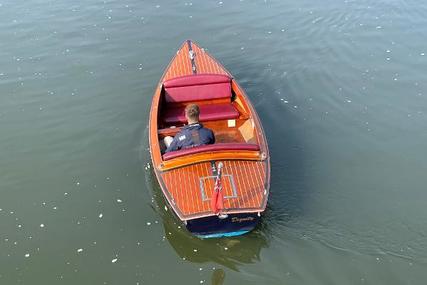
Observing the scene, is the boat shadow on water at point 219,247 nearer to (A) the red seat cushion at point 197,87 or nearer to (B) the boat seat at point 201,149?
(B) the boat seat at point 201,149

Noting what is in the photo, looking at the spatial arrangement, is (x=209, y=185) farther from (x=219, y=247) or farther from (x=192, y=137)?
(x=219, y=247)

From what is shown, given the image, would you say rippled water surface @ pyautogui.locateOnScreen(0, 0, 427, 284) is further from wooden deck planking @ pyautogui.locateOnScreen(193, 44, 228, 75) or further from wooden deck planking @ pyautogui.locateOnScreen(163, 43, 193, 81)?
wooden deck planking @ pyautogui.locateOnScreen(193, 44, 228, 75)

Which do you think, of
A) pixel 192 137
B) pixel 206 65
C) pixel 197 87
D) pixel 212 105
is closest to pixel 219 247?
pixel 192 137

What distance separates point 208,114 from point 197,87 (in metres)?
0.81

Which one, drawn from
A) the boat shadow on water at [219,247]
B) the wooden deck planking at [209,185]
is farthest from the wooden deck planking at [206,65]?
the boat shadow on water at [219,247]

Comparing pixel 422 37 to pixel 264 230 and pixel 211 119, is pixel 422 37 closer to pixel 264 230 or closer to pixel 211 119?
pixel 211 119

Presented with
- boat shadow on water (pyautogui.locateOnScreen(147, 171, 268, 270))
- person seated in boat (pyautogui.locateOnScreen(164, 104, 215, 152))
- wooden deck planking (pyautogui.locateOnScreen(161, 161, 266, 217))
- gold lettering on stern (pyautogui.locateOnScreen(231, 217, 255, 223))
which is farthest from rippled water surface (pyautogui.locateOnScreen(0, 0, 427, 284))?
person seated in boat (pyautogui.locateOnScreen(164, 104, 215, 152))

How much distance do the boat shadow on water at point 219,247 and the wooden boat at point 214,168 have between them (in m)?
0.28

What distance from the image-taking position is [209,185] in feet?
26.7

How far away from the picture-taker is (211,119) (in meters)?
10.5

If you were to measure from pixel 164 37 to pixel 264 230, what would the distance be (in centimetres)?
954

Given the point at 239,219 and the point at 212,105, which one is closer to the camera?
the point at 239,219

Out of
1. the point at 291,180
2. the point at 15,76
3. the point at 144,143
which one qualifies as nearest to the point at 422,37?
the point at 291,180

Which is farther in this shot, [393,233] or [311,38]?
[311,38]
